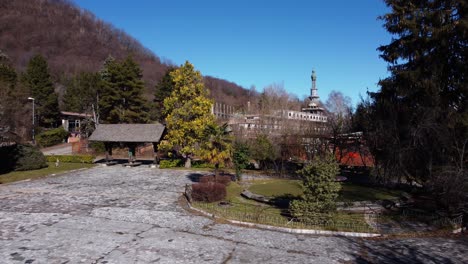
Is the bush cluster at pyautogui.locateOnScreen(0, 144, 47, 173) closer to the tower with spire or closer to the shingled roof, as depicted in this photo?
the shingled roof

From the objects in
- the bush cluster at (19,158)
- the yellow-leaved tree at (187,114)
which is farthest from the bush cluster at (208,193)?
the bush cluster at (19,158)

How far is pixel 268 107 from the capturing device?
5256cm

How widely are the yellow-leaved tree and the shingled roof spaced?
4.02ft

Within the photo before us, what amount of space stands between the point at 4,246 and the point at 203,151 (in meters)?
14.5

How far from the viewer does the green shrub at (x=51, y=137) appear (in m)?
54.0

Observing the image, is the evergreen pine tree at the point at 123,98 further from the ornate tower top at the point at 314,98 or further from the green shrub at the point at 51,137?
the ornate tower top at the point at 314,98

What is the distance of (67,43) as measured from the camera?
510 feet

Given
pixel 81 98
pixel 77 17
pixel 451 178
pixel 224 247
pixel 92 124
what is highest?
pixel 77 17

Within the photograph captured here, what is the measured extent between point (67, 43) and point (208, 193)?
160893mm

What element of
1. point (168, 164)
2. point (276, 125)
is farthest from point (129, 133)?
point (276, 125)

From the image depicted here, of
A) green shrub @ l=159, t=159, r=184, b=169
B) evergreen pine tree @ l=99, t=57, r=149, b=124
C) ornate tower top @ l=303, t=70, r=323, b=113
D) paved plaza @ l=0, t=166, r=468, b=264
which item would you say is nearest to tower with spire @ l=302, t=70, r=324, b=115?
ornate tower top @ l=303, t=70, r=323, b=113

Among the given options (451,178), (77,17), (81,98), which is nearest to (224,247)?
(451,178)

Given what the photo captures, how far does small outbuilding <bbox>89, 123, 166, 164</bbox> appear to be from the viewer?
34.6m

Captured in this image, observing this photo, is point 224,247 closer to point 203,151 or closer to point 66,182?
point 203,151
